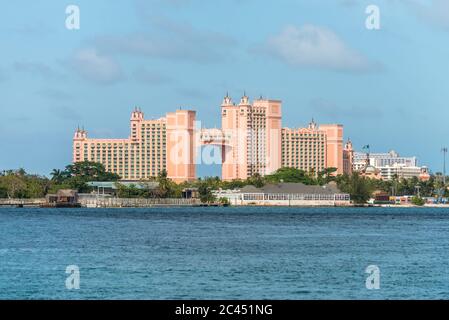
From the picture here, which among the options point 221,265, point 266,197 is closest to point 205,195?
point 266,197

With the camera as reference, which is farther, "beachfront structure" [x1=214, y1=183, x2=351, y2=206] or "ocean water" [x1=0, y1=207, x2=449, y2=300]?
"beachfront structure" [x1=214, y1=183, x2=351, y2=206]

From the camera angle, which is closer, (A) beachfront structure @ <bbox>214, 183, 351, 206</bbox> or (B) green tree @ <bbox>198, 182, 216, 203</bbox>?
(B) green tree @ <bbox>198, 182, 216, 203</bbox>

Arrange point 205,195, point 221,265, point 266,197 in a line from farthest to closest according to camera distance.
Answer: point 266,197 → point 205,195 → point 221,265

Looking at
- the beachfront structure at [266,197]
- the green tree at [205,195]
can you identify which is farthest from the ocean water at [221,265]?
the beachfront structure at [266,197]

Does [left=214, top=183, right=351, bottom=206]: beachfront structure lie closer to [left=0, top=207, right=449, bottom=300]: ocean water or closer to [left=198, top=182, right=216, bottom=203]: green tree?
[left=198, top=182, right=216, bottom=203]: green tree

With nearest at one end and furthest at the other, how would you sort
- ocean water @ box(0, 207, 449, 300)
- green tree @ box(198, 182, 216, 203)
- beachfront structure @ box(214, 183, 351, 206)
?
ocean water @ box(0, 207, 449, 300), green tree @ box(198, 182, 216, 203), beachfront structure @ box(214, 183, 351, 206)

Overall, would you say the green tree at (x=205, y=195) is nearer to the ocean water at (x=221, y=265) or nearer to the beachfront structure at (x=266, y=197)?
the beachfront structure at (x=266, y=197)

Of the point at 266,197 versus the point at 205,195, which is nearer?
the point at 205,195

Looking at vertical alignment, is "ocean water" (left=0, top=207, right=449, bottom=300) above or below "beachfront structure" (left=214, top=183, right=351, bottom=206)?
below

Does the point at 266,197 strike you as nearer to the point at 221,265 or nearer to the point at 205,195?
the point at 205,195

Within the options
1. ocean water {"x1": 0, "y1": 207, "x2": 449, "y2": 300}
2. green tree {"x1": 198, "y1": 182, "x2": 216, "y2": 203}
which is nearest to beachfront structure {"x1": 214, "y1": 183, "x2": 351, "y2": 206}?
green tree {"x1": 198, "y1": 182, "x2": 216, "y2": 203}

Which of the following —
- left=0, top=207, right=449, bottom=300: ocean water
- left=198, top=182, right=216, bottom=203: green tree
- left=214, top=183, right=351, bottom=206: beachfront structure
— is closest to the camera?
left=0, top=207, right=449, bottom=300: ocean water

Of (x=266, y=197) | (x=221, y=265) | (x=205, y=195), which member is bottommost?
(x=221, y=265)
